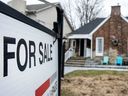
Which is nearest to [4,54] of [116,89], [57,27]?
[57,27]

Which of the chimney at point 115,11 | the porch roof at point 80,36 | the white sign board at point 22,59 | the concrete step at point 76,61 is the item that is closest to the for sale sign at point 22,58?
the white sign board at point 22,59

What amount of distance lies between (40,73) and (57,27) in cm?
93

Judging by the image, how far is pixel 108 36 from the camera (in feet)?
102

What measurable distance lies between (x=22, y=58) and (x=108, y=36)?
98.3 feet

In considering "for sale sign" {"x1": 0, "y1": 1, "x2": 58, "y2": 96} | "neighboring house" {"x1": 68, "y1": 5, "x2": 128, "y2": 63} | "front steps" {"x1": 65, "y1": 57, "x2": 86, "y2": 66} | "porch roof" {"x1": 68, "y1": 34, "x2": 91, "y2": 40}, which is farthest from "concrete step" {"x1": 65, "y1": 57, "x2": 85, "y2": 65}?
"for sale sign" {"x1": 0, "y1": 1, "x2": 58, "y2": 96}

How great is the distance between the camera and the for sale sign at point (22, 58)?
1.22 metres

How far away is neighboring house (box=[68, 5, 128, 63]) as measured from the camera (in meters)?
30.2

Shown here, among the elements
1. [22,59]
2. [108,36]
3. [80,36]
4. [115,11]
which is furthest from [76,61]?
[22,59]

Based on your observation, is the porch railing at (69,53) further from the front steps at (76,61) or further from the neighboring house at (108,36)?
the neighboring house at (108,36)

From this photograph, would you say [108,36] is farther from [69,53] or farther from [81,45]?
[69,53]

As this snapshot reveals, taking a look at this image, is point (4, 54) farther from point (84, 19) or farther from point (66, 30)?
point (84, 19)

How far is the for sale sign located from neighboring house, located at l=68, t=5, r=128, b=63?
2762cm

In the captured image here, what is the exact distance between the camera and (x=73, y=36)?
3231 centimetres

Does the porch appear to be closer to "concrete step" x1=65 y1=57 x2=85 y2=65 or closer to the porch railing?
the porch railing
